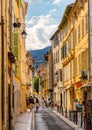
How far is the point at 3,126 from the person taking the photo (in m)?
21.8

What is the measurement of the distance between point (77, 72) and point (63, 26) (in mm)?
20306

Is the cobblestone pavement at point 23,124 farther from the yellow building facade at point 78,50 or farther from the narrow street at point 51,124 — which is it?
the yellow building facade at point 78,50

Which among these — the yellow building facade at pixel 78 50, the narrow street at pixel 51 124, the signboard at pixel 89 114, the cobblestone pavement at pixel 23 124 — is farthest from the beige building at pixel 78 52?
the signboard at pixel 89 114

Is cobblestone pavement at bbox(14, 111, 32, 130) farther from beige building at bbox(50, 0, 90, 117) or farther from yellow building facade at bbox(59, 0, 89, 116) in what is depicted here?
yellow building facade at bbox(59, 0, 89, 116)

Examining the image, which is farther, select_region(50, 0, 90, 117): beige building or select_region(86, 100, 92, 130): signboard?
select_region(50, 0, 90, 117): beige building

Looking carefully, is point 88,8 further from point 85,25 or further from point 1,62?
point 1,62

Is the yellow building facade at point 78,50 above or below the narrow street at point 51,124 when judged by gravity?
above

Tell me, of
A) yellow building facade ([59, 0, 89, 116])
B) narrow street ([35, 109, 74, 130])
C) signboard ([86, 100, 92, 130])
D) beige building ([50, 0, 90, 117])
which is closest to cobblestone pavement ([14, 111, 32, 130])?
narrow street ([35, 109, 74, 130])

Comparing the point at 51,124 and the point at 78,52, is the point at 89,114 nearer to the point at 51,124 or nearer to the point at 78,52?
the point at 51,124

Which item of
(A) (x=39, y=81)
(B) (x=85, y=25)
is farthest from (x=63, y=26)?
(A) (x=39, y=81)

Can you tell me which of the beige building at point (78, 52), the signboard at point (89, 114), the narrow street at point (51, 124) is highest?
the beige building at point (78, 52)

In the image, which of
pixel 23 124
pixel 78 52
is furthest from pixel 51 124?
pixel 78 52

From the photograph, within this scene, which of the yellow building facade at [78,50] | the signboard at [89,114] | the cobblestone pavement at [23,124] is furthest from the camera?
the yellow building facade at [78,50]

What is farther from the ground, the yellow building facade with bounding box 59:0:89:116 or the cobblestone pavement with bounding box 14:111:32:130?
the yellow building facade with bounding box 59:0:89:116
